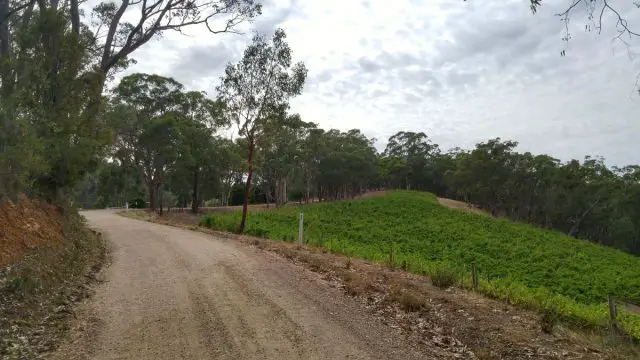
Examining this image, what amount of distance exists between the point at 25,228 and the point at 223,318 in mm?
6016

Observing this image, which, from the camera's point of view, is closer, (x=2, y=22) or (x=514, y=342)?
(x=514, y=342)

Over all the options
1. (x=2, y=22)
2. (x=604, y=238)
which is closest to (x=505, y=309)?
(x=2, y=22)

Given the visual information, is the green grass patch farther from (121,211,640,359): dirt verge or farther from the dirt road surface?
the dirt road surface

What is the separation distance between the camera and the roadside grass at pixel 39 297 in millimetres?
6305

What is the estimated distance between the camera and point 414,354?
6.38 m

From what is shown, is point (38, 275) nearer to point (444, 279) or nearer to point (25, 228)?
point (25, 228)

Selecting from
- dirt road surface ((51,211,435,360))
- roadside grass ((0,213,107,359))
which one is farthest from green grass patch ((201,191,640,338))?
roadside grass ((0,213,107,359))

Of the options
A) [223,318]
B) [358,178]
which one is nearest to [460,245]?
[223,318]

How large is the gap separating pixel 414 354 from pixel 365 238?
26610 mm

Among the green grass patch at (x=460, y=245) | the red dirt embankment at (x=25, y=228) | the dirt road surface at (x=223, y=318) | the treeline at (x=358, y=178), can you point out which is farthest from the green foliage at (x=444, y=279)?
the treeline at (x=358, y=178)

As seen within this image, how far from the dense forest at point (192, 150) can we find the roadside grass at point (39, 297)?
1436mm

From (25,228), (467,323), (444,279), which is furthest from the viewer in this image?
(25,228)

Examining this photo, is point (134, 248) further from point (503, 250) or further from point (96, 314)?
point (503, 250)

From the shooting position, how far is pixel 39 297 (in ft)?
26.0
